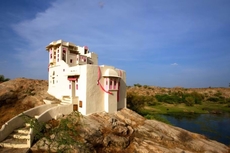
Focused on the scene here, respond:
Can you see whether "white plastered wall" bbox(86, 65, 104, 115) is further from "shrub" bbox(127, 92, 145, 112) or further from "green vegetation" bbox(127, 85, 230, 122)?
"shrub" bbox(127, 92, 145, 112)

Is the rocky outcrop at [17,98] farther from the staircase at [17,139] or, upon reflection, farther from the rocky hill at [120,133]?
the staircase at [17,139]

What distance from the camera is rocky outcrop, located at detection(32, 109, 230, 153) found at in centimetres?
1226

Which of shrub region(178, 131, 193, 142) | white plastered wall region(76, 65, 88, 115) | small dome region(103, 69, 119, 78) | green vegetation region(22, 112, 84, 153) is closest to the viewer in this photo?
green vegetation region(22, 112, 84, 153)

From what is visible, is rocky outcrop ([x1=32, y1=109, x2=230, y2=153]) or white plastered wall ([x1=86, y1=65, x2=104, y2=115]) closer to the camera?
rocky outcrop ([x1=32, y1=109, x2=230, y2=153])

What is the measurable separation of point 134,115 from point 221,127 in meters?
23.6

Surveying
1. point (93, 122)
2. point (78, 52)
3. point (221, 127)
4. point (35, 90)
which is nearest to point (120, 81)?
point (93, 122)

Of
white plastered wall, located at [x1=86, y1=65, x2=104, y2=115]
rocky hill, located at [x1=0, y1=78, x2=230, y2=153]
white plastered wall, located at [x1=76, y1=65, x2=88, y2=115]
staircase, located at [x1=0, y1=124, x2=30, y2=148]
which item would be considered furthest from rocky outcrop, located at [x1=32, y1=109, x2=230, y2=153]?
white plastered wall, located at [x1=76, y1=65, x2=88, y2=115]

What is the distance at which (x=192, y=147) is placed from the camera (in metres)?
14.1

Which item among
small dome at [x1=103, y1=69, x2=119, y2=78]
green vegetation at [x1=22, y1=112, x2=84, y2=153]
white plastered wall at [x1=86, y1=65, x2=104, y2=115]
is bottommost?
green vegetation at [x1=22, y1=112, x2=84, y2=153]

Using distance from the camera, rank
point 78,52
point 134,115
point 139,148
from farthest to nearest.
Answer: point 78,52 < point 134,115 < point 139,148

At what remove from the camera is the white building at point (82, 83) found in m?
15.2

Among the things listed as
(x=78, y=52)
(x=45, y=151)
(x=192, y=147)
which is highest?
(x=78, y=52)

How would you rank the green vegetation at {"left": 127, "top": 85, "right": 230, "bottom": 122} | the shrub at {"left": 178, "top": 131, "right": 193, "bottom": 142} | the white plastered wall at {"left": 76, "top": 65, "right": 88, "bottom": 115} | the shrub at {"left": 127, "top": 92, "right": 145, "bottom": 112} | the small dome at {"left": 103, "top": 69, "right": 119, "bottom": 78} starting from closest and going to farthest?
the white plastered wall at {"left": 76, "top": 65, "right": 88, "bottom": 115}, the shrub at {"left": 178, "top": 131, "right": 193, "bottom": 142}, the small dome at {"left": 103, "top": 69, "right": 119, "bottom": 78}, the shrub at {"left": 127, "top": 92, "right": 145, "bottom": 112}, the green vegetation at {"left": 127, "top": 85, "right": 230, "bottom": 122}

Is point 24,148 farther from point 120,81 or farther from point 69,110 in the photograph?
point 120,81
